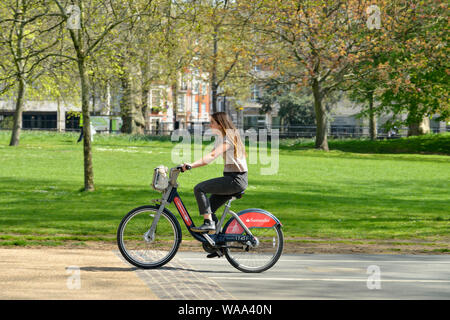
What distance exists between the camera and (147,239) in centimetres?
927

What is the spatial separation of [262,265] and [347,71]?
38880mm

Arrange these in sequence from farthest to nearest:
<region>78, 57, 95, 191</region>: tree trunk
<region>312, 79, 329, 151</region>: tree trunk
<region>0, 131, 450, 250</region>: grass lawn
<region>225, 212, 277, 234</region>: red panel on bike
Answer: <region>312, 79, 329, 151</region>: tree trunk < <region>78, 57, 95, 191</region>: tree trunk < <region>0, 131, 450, 250</region>: grass lawn < <region>225, 212, 277, 234</region>: red panel on bike

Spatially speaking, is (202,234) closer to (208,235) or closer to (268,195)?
(208,235)

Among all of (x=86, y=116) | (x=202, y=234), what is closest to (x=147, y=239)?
(x=202, y=234)

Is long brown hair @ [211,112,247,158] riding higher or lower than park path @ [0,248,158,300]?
higher

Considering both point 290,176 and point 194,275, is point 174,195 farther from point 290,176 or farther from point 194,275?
point 290,176

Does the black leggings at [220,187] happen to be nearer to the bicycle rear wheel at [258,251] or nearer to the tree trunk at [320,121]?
the bicycle rear wheel at [258,251]

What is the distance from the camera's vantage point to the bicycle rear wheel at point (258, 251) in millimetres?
9086

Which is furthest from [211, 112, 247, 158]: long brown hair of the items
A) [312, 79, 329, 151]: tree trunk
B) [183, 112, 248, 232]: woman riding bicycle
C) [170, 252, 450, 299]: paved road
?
[312, 79, 329, 151]: tree trunk

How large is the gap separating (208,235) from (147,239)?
0.75 meters

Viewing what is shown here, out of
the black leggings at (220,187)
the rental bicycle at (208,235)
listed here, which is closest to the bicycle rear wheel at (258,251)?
the rental bicycle at (208,235)

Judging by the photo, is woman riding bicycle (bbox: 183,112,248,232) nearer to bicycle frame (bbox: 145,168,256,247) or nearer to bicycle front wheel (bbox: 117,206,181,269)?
bicycle frame (bbox: 145,168,256,247)

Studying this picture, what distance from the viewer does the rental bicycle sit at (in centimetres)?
909
